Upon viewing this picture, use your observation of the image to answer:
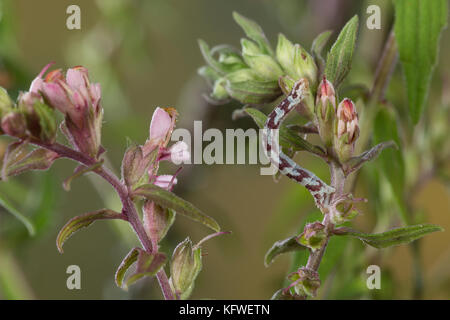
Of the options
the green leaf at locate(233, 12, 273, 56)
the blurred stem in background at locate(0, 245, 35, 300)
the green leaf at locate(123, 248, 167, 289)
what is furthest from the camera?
the blurred stem in background at locate(0, 245, 35, 300)

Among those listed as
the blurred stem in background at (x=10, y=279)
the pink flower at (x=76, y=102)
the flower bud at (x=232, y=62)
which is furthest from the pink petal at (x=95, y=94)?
the blurred stem in background at (x=10, y=279)

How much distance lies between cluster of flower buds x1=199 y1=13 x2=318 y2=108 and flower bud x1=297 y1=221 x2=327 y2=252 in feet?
0.25

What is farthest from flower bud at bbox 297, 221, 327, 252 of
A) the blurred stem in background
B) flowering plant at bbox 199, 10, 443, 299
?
the blurred stem in background

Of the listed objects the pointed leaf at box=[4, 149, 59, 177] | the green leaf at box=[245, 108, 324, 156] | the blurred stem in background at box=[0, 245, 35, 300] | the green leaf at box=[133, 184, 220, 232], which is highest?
the green leaf at box=[245, 108, 324, 156]

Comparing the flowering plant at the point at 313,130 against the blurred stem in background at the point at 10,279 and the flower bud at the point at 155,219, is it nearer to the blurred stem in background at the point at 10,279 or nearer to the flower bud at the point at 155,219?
the flower bud at the point at 155,219

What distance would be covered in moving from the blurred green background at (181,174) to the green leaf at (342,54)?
0.12 metres

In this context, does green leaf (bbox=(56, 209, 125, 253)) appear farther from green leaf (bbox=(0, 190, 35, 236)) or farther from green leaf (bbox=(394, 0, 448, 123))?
green leaf (bbox=(394, 0, 448, 123))

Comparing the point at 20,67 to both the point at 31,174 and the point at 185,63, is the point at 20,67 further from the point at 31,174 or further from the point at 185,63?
the point at 185,63

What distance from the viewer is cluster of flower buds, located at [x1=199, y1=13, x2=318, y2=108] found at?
1.05 ft

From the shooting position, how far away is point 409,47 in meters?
0.38

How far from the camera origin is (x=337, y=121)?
0.29m

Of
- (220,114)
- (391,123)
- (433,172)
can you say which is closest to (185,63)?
(220,114)

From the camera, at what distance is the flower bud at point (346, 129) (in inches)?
11.3
